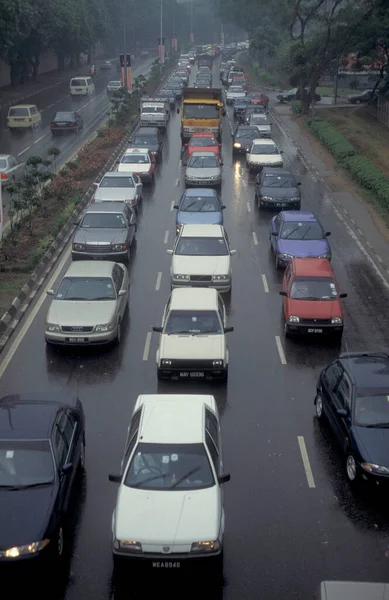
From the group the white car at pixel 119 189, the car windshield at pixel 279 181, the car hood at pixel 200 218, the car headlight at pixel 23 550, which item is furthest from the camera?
the car windshield at pixel 279 181

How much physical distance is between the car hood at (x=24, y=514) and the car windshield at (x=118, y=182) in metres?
22.7

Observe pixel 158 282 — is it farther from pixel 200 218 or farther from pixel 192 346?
pixel 192 346

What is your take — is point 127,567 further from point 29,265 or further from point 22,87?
point 22,87

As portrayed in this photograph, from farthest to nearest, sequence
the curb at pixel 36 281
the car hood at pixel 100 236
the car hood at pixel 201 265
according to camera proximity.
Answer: the car hood at pixel 100 236 → the car hood at pixel 201 265 → the curb at pixel 36 281

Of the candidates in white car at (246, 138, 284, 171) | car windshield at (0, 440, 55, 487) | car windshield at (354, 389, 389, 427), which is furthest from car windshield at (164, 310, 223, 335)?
white car at (246, 138, 284, 171)

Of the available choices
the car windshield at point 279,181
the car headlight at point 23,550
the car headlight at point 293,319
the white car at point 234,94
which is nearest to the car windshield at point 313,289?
the car headlight at point 293,319

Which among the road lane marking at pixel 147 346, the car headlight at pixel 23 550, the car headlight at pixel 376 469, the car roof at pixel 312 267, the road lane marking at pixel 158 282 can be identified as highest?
the car headlight at pixel 23 550

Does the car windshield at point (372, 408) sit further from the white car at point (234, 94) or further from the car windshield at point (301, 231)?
the white car at point (234, 94)

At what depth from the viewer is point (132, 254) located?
26812mm

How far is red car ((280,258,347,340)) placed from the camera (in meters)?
19.1

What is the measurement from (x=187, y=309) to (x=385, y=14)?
145ft

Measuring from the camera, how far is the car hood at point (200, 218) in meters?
27.4

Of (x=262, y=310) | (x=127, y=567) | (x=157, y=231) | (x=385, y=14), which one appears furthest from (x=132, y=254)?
(x=385, y=14)

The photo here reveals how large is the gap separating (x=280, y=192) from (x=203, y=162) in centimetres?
643
